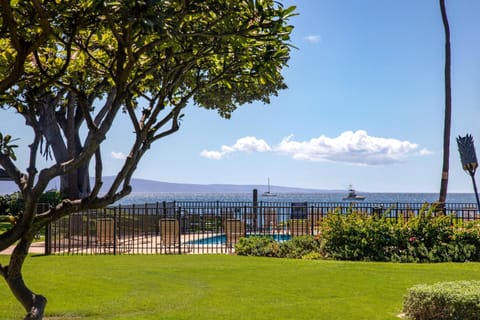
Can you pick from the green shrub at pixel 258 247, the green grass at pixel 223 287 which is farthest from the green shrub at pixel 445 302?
the green shrub at pixel 258 247

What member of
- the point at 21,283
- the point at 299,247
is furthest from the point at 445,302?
the point at 299,247

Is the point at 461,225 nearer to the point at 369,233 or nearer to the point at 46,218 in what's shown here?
the point at 369,233

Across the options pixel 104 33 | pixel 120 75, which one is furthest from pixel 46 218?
pixel 104 33

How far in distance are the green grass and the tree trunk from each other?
146 inches

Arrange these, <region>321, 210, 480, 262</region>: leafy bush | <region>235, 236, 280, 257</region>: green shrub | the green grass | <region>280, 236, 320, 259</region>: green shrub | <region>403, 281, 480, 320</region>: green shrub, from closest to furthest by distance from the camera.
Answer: <region>403, 281, 480, 320</region>: green shrub < the green grass < <region>321, 210, 480, 262</region>: leafy bush < <region>280, 236, 320, 259</region>: green shrub < <region>235, 236, 280, 257</region>: green shrub

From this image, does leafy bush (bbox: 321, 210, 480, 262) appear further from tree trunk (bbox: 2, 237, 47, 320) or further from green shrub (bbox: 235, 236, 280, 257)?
tree trunk (bbox: 2, 237, 47, 320)

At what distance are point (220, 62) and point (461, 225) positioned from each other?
12131mm

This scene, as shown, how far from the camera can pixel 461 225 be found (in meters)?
15.3

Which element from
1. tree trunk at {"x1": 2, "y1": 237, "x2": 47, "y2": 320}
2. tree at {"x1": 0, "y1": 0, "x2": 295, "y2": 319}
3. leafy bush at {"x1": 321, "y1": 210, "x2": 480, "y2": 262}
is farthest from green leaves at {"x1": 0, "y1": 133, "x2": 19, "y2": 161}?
leafy bush at {"x1": 321, "y1": 210, "x2": 480, "y2": 262}

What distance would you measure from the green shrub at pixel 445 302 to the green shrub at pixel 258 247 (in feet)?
25.0

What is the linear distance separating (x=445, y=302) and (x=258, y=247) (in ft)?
28.8

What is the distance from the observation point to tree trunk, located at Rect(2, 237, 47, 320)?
4.12m

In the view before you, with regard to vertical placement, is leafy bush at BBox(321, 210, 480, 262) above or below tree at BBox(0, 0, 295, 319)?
below

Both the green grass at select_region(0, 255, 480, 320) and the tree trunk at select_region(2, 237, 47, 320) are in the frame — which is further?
the green grass at select_region(0, 255, 480, 320)
